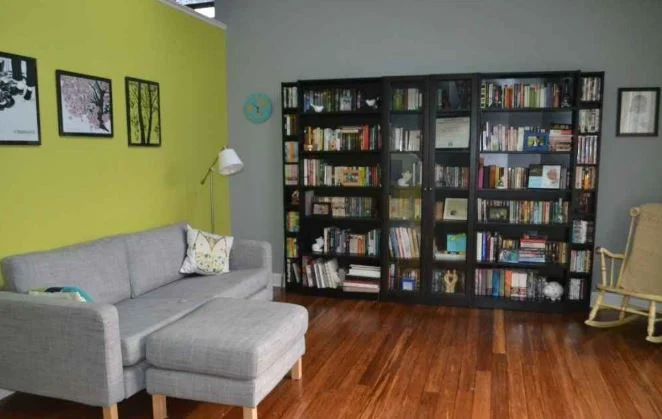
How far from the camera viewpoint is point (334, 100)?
187 inches

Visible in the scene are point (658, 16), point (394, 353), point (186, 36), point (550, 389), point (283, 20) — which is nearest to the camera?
point (550, 389)

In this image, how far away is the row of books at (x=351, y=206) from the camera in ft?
15.7

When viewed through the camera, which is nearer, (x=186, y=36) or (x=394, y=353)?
(x=394, y=353)

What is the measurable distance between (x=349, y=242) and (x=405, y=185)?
29.5 inches

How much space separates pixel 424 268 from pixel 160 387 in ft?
8.76

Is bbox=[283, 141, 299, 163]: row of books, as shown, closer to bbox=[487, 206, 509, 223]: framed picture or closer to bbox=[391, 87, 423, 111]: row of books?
bbox=[391, 87, 423, 111]: row of books

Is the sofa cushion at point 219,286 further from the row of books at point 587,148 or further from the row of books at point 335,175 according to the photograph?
the row of books at point 587,148

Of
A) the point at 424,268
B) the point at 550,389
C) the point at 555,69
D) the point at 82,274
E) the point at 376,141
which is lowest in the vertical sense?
the point at 550,389

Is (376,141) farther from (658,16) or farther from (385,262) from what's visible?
(658,16)

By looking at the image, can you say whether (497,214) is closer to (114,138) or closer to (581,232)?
(581,232)

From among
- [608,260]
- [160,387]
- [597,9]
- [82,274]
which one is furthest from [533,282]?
[82,274]

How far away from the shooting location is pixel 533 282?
444 centimetres

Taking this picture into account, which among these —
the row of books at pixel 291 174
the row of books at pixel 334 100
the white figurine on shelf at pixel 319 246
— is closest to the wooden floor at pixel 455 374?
the white figurine on shelf at pixel 319 246

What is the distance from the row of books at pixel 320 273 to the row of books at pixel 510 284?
129cm
